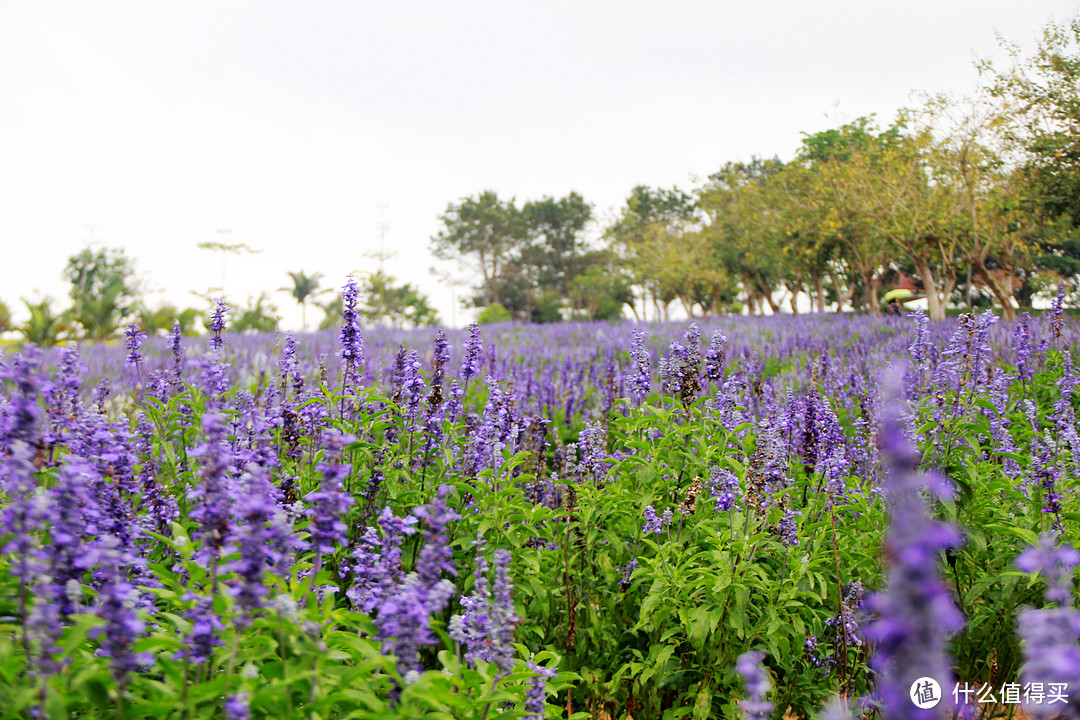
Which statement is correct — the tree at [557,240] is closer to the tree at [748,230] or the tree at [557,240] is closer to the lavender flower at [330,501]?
the tree at [748,230]

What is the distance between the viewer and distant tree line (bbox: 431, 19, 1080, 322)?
58.5 feet

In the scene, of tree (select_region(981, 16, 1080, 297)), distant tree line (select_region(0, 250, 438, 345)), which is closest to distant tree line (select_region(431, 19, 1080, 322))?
tree (select_region(981, 16, 1080, 297))

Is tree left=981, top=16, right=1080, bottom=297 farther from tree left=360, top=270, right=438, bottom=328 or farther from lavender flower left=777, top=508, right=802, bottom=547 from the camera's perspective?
tree left=360, top=270, right=438, bottom=328

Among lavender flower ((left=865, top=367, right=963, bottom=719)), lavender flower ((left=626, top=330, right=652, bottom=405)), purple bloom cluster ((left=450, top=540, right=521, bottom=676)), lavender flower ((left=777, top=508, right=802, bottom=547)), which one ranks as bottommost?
lavender flower ((left=777, top=508, right=802, bottom=547))

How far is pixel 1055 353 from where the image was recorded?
768 centimetres

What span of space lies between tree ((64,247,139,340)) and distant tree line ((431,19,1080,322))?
63.1ft

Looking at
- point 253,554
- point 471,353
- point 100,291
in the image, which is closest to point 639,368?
point 471,353

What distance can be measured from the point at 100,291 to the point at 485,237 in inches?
1267

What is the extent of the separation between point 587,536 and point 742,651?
95 centimetres

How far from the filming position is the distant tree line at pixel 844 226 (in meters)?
17.8

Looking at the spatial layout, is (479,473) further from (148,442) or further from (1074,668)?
(1074,668)

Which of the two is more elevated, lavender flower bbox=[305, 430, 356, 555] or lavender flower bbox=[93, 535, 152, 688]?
lavender flower bbox=[305, 430, 356, 555]

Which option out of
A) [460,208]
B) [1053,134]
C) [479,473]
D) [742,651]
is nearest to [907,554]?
[742,651]

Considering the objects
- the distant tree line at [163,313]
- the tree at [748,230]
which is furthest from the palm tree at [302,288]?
the tree at [748,230]
